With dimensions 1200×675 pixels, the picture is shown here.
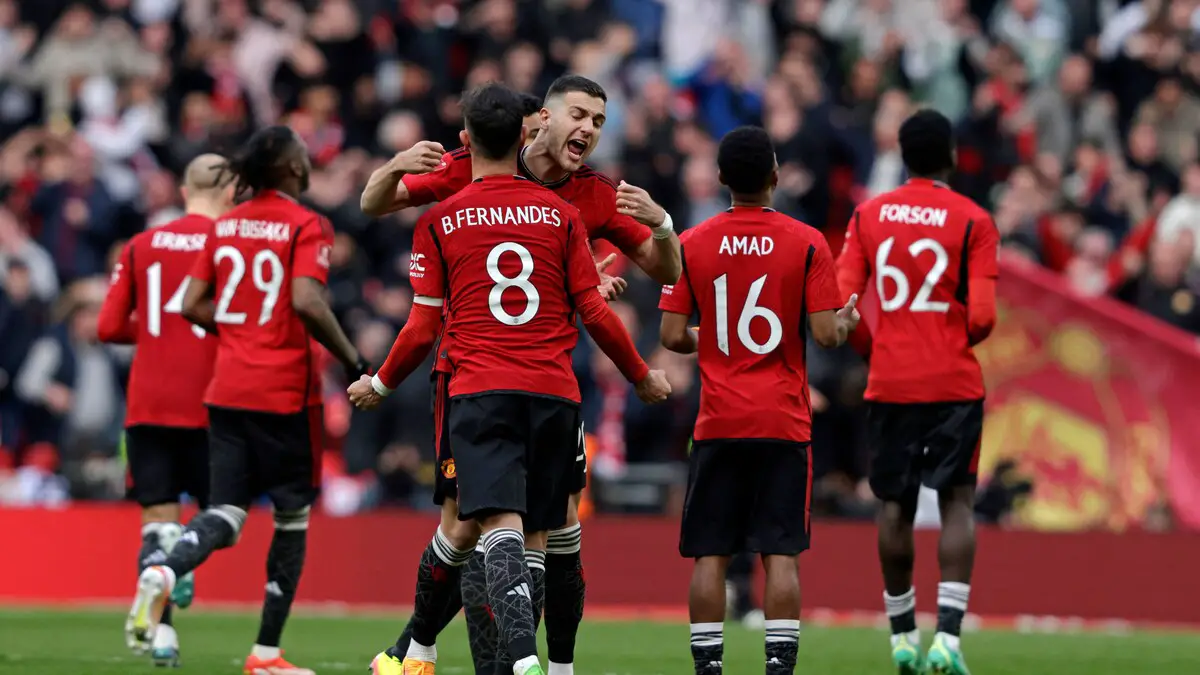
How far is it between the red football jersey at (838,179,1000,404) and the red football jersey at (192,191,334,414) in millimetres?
2852

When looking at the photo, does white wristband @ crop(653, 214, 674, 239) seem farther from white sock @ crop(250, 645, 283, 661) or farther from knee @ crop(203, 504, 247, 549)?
white sock @ crop(250, 645, 283, 661)

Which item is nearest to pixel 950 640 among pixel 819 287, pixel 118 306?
pixel 819 287

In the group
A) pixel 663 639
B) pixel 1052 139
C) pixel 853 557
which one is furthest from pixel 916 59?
pixel 663 639

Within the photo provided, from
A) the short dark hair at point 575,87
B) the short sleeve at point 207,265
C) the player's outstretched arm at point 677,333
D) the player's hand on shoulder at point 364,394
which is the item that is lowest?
the player's hand on shoulder at point 364,394

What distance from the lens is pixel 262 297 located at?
1041cm

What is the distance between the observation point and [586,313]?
8117 mm

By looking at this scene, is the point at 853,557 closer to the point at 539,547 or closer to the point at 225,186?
the point at 225,186

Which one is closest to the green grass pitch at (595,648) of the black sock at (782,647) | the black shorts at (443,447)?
the black sock at (782,647)

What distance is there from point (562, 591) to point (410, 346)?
1324 millimetres

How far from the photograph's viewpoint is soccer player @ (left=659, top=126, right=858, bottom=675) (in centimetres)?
883

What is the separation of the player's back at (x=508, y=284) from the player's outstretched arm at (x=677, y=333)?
1035mm

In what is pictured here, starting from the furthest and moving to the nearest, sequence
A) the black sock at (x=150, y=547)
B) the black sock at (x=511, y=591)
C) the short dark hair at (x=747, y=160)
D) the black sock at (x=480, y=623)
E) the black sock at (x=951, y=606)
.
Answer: the black sock at (x=150, y=547), the black sock at (x=951, y=606), the short dark hair at (x=747, y=160), the black sock at (x=480, y=623), the black sock at (x=511, y=591)

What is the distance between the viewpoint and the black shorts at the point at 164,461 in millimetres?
11531

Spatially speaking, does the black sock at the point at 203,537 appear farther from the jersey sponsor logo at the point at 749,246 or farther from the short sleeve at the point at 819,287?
the short sleeve at the point at 819,287
